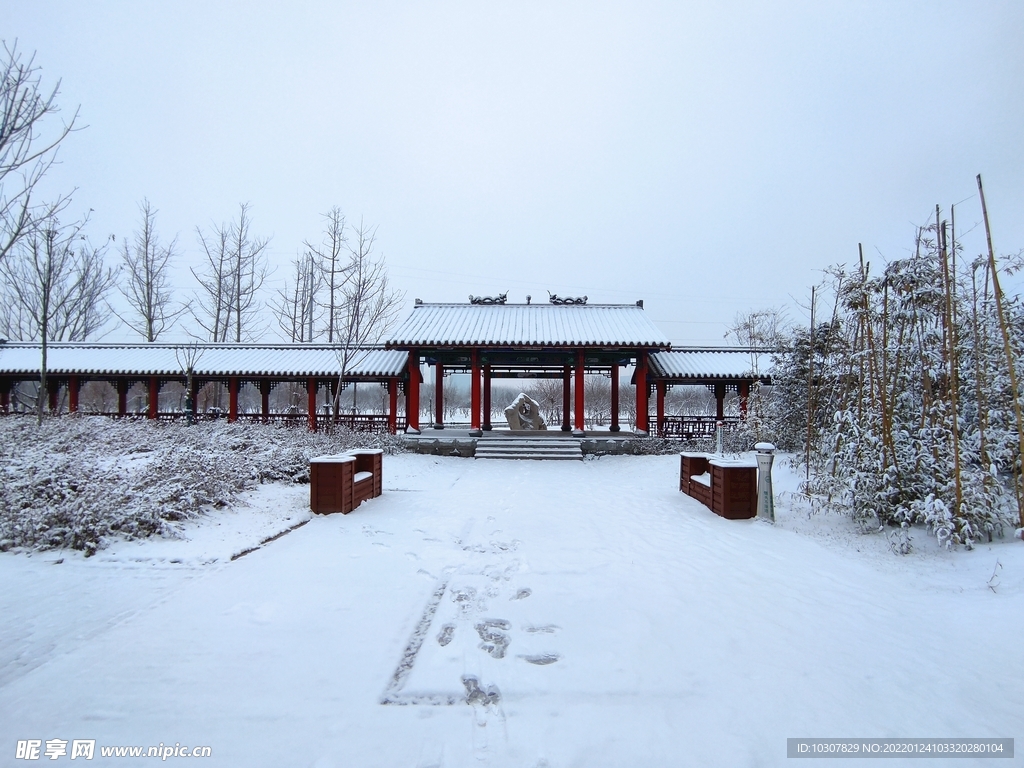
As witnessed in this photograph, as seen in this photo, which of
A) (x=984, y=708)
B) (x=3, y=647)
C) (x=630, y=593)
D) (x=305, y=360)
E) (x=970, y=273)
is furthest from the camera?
(x=305, y=360)

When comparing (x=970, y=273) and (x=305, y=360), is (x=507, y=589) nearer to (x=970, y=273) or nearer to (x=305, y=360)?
(x=970, y=273)

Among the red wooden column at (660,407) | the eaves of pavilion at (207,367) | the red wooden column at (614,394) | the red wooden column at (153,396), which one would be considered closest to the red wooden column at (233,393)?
the eaves of pavilion at (207,367)

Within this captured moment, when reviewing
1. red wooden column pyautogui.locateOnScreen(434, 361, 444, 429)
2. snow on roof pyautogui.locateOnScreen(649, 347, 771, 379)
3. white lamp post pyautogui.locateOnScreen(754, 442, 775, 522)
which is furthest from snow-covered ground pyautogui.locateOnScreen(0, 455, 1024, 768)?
red wooden column pyautogui.locateOnScreen(434, 361, 444, 429)

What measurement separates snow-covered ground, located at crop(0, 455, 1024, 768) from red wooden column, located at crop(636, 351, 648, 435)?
9181mm

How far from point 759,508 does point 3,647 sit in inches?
295

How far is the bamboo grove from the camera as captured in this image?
4926 mm

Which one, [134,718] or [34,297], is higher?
[34,297]

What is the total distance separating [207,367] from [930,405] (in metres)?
18.4

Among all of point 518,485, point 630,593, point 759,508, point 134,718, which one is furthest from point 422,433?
point 134,718

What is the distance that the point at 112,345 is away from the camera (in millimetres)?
18094

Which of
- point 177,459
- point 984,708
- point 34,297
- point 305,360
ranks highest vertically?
point 34,297

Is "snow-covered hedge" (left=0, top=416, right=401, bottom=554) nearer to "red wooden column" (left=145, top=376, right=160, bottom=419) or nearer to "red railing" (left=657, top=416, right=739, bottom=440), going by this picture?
"red wooden column" (left=145, top=376, right=160, bottom=419)

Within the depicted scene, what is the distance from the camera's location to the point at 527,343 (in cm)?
1415

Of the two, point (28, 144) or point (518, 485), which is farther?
point (518, 485)
